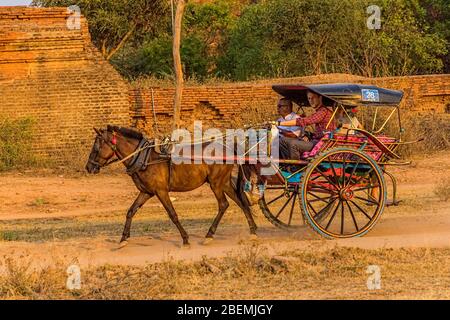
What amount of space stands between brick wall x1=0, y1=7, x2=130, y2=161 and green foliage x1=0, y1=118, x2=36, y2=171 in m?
0.23

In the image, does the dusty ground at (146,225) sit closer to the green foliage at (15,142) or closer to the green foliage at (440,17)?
the green foliage at (15,142)

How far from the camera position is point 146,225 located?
51.7ft


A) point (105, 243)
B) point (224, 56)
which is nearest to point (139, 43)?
point (224, 56)

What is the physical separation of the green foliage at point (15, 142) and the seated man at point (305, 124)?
10.8 metres

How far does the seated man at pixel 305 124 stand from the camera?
12805 mm

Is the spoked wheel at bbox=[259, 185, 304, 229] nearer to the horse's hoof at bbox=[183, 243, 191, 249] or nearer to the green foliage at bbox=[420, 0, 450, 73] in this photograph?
the horse's hoof at bbox=[183, 243, 191, 249]

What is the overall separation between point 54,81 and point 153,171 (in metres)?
10.7

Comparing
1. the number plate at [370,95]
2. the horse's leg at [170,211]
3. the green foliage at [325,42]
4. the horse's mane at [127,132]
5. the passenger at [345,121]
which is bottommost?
the horse's leg at [170,211]

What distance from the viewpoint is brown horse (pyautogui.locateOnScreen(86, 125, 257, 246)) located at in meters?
12.7

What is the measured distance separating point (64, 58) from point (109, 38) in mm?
A: 14633

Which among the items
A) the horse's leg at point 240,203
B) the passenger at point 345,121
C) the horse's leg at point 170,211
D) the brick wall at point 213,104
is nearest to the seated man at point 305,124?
the passenger at point 345,121

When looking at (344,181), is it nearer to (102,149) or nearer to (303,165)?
(303,165)

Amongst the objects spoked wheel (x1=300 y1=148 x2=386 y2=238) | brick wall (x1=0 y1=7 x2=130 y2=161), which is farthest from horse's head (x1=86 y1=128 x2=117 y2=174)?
brick wall (x1=0 y1=7 x2=130 y2=161)
